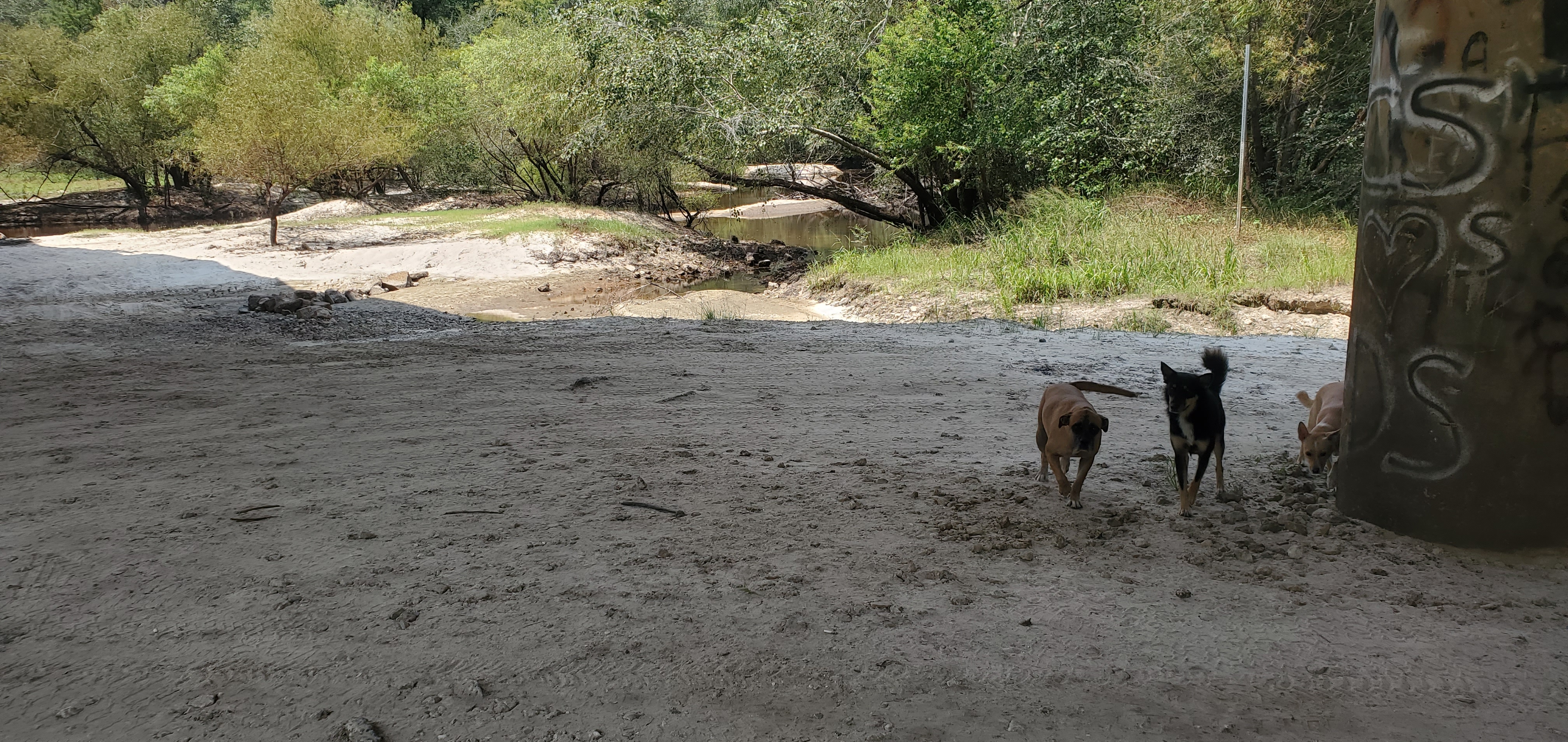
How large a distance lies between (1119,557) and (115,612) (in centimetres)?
391

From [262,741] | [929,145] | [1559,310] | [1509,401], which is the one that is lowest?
[262,741]

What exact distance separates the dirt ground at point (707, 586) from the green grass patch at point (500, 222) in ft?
58.4

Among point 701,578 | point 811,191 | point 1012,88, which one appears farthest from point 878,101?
point 701,578

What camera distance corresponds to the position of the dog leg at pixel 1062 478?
4461 millimetres

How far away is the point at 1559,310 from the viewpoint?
11.4ft

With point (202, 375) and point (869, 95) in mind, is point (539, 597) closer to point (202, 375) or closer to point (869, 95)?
point (202, 375)

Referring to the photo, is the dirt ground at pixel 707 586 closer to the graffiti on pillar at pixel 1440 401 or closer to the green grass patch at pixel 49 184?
the graffiti on pillar at pixel 1440 401

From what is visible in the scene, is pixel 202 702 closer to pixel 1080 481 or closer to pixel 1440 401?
pixel 1080 481

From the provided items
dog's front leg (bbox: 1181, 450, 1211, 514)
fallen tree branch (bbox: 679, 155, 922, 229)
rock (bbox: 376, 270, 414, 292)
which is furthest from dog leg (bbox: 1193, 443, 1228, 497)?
fallen tree branch (bbox: 679, 155, 922, 229)

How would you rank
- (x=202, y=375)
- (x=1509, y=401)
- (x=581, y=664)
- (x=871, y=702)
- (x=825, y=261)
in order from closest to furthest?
1. (x=871, y=702)
2. (x=581, y=664)
3. (x=1509, y=401)
4. (x=202, y=375)
5. (x=825, y=261)

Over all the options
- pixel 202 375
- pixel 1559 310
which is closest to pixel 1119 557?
pixel 1559 310

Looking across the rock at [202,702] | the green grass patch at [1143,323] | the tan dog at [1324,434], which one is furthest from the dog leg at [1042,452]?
the green grass patch at [1143,323]

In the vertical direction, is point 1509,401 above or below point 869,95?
below

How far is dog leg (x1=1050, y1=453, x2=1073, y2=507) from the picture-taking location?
4.46 meters
